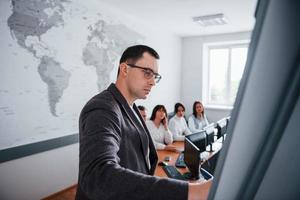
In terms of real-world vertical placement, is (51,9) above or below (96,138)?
above

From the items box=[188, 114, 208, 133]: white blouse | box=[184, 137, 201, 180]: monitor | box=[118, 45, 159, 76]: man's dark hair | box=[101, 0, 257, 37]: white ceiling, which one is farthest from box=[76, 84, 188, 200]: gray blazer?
box=[188, 114, 208, 133]: white blouse

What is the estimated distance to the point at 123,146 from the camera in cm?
87

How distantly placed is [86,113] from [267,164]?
0.57m

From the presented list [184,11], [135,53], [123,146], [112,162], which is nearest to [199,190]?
[112,162]

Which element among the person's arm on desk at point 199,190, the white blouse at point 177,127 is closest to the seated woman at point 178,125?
the white blouse at point 177,127

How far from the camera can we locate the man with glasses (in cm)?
47

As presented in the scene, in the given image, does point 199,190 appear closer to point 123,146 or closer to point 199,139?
point 123,146

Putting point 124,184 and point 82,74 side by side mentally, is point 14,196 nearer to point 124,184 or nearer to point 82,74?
point 82,74

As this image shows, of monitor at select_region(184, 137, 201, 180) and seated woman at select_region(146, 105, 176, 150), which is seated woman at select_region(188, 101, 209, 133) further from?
monitor at select_region(184, 137, 201, 180)

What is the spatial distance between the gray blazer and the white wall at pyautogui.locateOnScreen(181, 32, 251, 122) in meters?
5.20

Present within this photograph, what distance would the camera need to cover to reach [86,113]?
73 cm

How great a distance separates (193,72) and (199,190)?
5.90 m

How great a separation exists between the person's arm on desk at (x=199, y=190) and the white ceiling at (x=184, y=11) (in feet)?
10.5

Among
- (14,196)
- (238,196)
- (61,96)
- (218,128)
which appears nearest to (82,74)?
(61,96)
